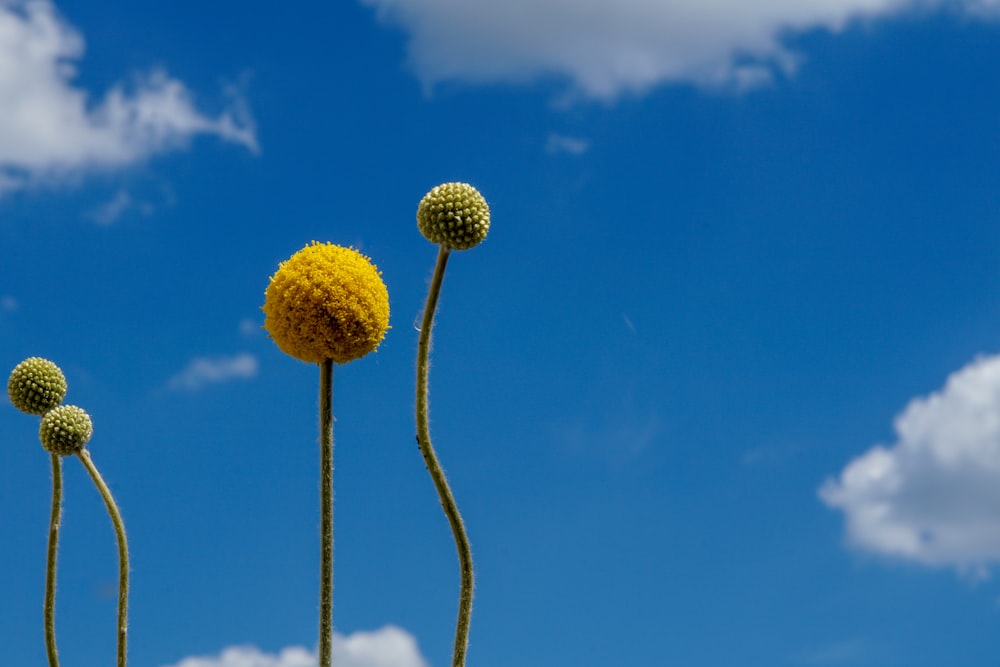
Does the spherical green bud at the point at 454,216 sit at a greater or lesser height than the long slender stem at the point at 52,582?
greater

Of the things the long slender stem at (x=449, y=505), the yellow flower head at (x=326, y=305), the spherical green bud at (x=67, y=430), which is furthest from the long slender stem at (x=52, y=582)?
the long slender stem at (x=449, y=505)

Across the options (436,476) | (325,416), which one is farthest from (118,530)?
(436,476)

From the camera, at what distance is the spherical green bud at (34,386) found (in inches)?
270

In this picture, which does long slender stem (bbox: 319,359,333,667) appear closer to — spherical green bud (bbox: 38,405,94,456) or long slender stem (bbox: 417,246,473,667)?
long slender stem (bbox: 417,246,473,667)

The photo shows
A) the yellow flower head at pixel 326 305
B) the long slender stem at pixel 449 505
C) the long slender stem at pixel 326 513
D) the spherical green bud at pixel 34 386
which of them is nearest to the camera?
the long slender stem at pixel 449 505

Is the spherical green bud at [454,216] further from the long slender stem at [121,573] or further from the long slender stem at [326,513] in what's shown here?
the long slender stem at [121,573]

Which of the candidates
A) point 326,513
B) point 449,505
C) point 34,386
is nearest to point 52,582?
point 34,386

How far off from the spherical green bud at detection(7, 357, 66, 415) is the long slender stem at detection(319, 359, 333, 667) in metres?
2.48

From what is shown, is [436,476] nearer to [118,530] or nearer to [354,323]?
[354,323]

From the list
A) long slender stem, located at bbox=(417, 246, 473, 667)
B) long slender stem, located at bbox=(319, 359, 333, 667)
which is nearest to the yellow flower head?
long slender stem, located at bbox=(319, 359, 333, 667)

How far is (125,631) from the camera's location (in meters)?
5.86

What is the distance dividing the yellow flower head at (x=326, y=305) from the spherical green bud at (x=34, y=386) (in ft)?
7.32

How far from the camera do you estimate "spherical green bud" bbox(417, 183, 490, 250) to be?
4.91 meters

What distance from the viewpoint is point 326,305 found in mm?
5355
